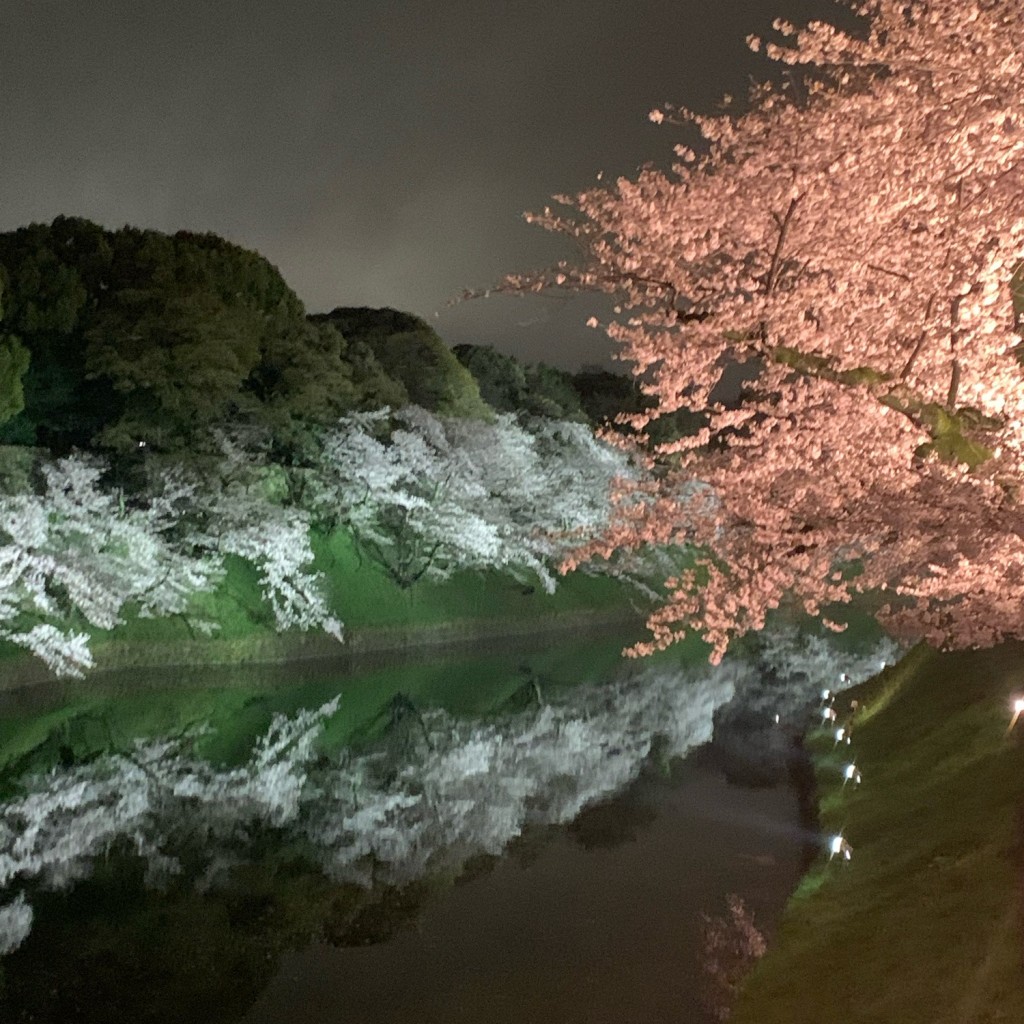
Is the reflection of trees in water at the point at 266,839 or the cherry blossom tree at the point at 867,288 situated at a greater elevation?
the cherry blossom tree at the point at 867,288

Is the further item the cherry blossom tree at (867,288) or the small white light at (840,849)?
the small white light at (840,849)

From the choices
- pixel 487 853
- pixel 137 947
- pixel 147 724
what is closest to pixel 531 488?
pixel 147 724

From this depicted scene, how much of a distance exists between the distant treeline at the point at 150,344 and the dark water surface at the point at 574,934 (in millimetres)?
16408

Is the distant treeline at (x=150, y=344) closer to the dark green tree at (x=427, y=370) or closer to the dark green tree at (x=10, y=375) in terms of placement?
the dark green tree at (x=10, y=375)

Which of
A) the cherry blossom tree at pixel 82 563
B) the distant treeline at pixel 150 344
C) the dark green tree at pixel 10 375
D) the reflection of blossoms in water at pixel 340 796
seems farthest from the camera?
the distant treeline at pixel 150 344

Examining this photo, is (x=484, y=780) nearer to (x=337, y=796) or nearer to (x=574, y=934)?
(x=337, y=796)

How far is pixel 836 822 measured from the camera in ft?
38.8

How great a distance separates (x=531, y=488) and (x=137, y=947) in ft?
83.9

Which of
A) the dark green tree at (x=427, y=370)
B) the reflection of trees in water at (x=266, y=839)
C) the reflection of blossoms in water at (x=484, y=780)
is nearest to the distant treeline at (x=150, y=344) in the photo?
the dark green tree at (x=427, y=370)

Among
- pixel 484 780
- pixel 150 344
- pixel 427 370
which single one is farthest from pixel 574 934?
pixel 427 370

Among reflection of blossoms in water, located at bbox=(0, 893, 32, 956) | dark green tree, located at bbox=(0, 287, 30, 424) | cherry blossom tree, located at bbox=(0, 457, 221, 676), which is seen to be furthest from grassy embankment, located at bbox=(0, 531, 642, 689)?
reflection of blossoms in water, located at bbox=(0, 893, 32, 956)

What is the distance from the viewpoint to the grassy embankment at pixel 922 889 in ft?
20.9

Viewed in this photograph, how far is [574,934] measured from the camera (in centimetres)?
925

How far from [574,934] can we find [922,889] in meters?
3.19
